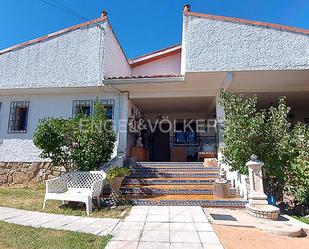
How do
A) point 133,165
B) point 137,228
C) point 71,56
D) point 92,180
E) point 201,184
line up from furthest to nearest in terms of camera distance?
point 71,56 → point 133,165 → point 201,184 → point 92,180 → point 137,228

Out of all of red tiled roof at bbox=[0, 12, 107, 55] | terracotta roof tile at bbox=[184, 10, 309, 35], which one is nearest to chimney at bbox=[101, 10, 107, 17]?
red tiled roof at bbox=[0, 12, 107, 55]

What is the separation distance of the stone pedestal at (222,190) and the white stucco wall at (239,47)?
180 inches

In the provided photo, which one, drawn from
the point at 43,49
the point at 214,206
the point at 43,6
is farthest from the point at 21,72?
the point at 214,206

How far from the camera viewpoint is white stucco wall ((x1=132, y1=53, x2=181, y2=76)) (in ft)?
50.8

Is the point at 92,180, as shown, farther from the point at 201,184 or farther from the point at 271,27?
the point at 271,27

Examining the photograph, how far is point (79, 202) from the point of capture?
7.45m

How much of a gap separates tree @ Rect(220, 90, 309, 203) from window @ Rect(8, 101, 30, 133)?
9.92 meters

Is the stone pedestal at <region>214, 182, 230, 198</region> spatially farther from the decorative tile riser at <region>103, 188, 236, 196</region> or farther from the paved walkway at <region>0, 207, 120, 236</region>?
the paved walkway at <region>0, 207, 120, 236</region>

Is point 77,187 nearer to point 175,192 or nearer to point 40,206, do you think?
point 40,206

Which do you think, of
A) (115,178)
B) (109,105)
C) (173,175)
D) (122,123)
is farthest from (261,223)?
(109,105)

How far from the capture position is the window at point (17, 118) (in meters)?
11.9

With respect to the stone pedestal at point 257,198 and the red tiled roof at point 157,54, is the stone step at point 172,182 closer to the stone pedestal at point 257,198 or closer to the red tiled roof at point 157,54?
the stone pedestal at point 257,198

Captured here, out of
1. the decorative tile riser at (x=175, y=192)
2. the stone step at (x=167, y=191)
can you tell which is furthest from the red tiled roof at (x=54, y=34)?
the decorative tile riser at (x=175, y=192)

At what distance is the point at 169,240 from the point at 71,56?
976cm
